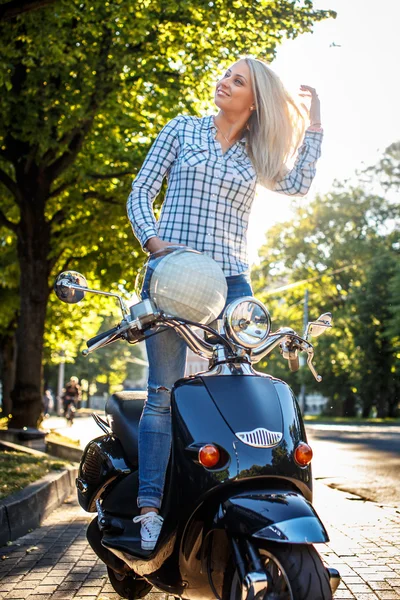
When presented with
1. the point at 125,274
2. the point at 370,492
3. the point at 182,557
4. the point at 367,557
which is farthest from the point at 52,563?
the point at 125,274

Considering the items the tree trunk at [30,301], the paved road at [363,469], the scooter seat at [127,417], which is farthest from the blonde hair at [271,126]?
the tree trunk at [30,301]

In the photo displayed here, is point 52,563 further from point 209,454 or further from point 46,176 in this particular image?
point 46,176

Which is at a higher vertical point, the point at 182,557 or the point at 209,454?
the point at 209,454

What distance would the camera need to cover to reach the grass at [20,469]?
278 inches

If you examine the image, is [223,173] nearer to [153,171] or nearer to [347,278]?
[153,171]

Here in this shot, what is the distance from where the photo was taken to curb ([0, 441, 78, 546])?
19.4 ft

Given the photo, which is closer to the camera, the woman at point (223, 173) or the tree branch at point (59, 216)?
the woman at point (223, 173)

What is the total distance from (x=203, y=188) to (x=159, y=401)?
885mm

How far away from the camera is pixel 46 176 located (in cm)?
1555

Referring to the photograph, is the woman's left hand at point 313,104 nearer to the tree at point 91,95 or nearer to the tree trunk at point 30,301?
the tree at point 91,95

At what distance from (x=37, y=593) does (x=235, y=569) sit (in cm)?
199

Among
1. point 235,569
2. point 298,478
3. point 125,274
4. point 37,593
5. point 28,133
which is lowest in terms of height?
point 37,593

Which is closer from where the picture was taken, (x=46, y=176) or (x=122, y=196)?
(x=46, y=176)

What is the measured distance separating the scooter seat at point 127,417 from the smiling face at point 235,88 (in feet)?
4.41
